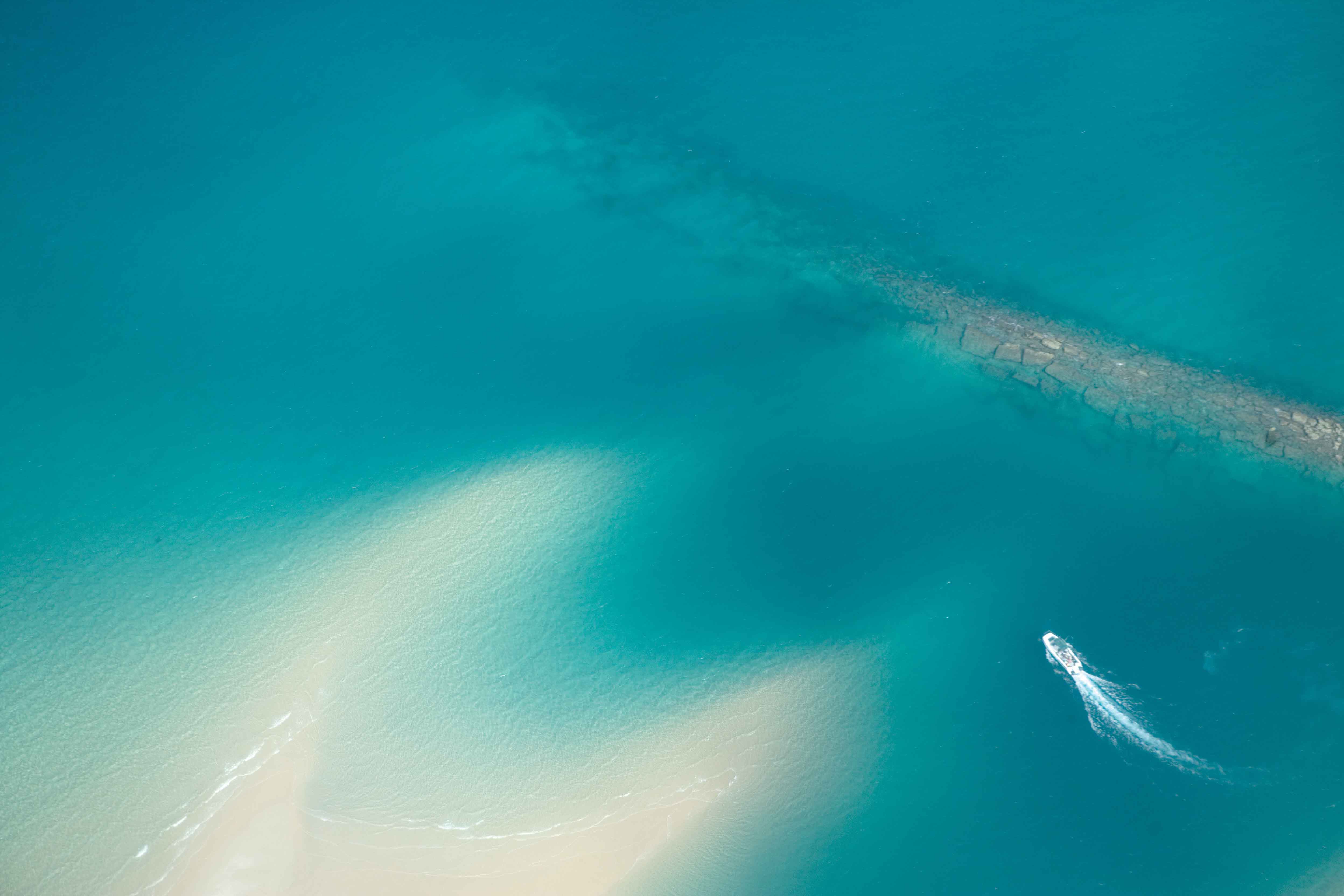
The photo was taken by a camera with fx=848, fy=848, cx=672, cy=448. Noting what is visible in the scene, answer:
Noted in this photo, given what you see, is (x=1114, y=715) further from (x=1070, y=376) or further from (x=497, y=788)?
(x=497, y=788)

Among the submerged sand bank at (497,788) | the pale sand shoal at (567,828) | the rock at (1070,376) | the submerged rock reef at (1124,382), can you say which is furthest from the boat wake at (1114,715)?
the rock at (1070,376)

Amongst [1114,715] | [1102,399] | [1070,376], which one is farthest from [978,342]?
[1114,715]

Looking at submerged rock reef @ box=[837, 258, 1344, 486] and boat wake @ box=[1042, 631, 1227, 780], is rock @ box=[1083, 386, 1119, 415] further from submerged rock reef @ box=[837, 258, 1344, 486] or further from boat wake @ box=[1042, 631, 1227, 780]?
boat wake @ box=[1042, 631, 1227, 780]

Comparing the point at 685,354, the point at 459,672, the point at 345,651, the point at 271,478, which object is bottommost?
the point at 459,672

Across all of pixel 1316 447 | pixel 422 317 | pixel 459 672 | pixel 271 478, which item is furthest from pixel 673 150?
pixel 1316 447

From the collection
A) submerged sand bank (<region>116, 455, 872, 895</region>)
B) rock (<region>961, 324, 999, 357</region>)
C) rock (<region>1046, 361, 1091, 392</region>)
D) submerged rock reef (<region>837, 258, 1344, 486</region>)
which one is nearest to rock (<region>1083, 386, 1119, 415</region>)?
submerged rock reef (<region>837, 258, 1344, 486</region>)

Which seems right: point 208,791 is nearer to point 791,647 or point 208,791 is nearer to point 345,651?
point 345,651

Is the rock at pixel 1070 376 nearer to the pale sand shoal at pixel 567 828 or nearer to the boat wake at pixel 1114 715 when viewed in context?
the boat wake at pixel 1114 715
